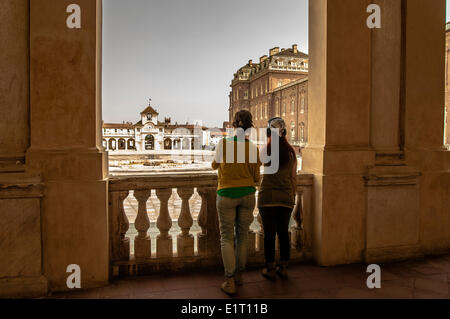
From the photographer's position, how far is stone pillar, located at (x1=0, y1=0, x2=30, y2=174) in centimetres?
318

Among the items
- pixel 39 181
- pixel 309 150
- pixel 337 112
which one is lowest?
pixel 39 181

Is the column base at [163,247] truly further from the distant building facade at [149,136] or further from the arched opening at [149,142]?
the arched opening at [149,142]

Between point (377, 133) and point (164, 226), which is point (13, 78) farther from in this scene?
point (377, 133)

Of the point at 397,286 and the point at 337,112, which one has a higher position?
the point at 337,112

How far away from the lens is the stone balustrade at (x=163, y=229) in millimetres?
3512

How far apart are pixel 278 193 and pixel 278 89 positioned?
5585 cm

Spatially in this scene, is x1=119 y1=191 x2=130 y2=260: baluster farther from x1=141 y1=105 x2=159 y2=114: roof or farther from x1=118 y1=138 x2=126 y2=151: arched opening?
x1=141 y1=105 x2=159 y2=114: roof

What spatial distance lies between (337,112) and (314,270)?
187 cm

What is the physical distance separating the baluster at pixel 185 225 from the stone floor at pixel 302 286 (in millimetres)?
271

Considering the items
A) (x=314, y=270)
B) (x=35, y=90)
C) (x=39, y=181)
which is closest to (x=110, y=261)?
(x=39, y=181)

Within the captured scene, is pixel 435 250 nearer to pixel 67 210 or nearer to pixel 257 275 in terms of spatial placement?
pixel 257 275

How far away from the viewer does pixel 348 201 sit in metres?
3.91

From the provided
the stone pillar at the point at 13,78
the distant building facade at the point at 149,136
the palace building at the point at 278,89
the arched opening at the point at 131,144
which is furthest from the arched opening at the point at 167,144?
the stone pillar at the point at 13,78

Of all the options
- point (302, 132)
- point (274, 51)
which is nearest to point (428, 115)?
point (302, 132)
